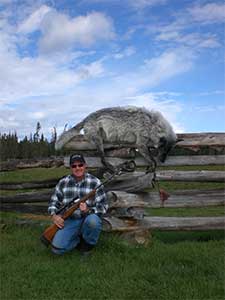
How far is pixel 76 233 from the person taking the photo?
566cm

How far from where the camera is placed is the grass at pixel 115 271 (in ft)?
14.0

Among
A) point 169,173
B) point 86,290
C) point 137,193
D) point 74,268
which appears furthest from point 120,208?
point 86,290

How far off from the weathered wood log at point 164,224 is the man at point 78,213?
1.16 ft

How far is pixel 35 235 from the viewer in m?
6.51

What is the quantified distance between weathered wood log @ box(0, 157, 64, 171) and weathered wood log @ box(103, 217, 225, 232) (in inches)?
63.7

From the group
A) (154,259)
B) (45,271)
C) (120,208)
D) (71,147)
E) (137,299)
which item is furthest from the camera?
(71,147)

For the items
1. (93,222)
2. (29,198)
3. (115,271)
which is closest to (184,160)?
(93,222)

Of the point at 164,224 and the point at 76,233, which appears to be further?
the point at 164,224

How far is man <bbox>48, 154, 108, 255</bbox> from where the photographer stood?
5531mm

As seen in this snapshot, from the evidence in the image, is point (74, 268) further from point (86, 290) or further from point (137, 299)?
point (137, 299)

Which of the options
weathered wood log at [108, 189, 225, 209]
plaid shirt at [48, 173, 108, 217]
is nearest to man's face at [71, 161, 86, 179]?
plaid shirt at [48, 173, 108, 217]

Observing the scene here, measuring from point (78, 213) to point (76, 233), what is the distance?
10.3 inches

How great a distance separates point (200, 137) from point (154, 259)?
2109mm

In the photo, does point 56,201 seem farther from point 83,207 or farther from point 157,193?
point 157,193
